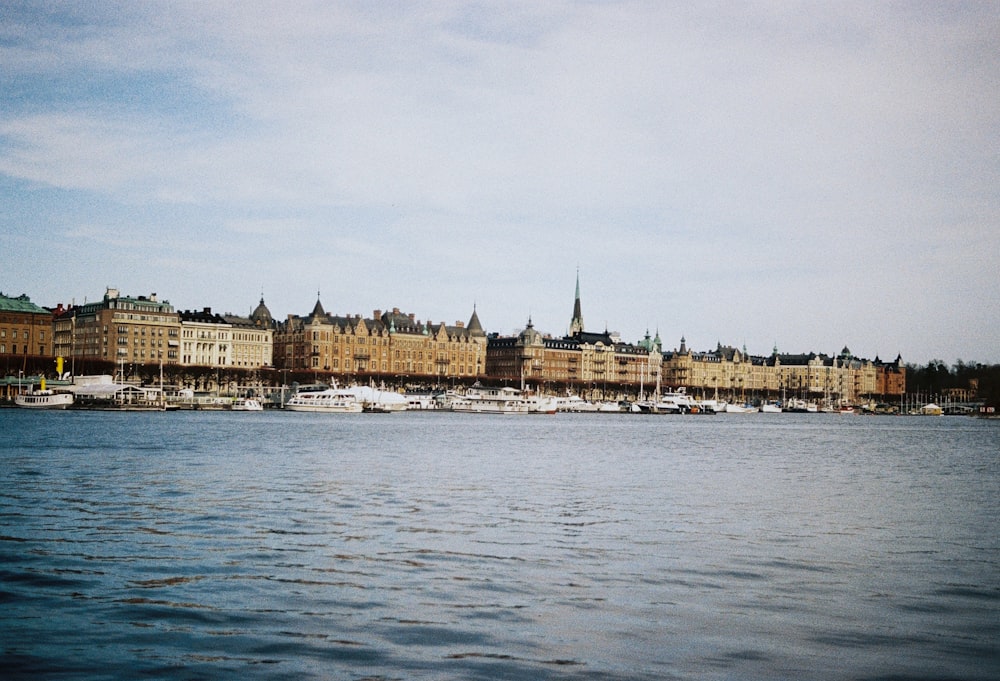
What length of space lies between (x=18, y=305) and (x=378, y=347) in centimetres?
5467

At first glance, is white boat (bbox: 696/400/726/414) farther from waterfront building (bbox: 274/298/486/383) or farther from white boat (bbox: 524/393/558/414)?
waterfront building (bbox: 274/298/486/383)

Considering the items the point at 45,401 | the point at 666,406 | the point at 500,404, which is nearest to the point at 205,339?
the point at 500,404

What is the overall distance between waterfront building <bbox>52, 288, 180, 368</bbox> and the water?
12764 cm

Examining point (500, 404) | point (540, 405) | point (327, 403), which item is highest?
point (327, 403)

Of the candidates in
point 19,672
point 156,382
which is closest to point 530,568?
point 19,672

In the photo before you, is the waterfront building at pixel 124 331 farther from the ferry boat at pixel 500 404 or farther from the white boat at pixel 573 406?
the white boat at pixel 573 406

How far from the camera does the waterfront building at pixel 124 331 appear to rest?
15250cm

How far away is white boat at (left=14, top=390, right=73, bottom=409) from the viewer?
10256 cm

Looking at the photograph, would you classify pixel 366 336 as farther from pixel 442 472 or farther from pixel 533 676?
pixel 533 676

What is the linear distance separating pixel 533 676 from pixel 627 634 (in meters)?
2.03

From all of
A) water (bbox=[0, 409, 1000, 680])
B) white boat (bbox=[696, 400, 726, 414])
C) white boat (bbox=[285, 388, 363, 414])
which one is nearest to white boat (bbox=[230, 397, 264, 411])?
white boat (bbox=[285, 388, 363, 414])

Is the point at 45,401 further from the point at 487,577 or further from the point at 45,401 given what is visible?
the point at 487,577

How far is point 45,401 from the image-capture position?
10338 centimetres

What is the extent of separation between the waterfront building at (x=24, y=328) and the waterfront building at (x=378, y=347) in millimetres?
34425
